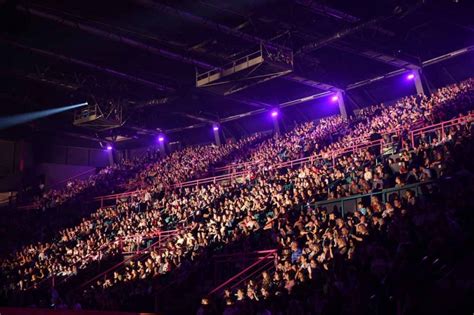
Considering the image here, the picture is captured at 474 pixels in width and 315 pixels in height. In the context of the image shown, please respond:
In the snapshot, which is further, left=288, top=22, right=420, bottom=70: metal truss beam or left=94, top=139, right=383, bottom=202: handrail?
left=288, top=22, right=420, bottom=70: metal truss beam

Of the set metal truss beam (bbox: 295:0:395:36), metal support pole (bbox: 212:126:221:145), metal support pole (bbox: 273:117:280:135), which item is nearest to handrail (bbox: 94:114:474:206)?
metal truss beam (bbox: 295:0:395:36)

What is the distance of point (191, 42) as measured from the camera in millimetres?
20969

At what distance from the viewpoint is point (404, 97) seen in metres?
25.1

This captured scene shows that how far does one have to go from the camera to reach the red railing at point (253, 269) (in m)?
12.3

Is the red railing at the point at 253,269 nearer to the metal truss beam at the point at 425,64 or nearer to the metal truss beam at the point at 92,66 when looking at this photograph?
the metal truss beam at the point at 92,66

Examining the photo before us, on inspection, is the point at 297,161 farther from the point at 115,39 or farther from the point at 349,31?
the point at 115,39

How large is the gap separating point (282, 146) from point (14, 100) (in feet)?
52.0

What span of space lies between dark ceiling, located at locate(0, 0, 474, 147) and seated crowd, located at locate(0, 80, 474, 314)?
8.40 ft

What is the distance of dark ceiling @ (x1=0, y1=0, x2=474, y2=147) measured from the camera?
17.9 meters

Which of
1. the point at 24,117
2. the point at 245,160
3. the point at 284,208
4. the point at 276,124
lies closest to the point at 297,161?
the point at 245,160

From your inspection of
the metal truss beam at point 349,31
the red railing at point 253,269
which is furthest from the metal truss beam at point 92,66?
the red railing at point 253,269

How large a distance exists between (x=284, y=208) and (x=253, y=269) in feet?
7.80

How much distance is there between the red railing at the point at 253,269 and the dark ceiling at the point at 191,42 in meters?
8.61

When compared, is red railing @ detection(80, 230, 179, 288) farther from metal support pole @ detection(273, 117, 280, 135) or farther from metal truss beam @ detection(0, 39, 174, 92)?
metal support pole @ detection(273, 117, 280, 135)
